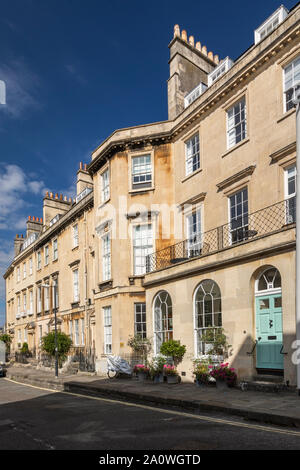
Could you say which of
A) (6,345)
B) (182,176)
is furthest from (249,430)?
(6,345)

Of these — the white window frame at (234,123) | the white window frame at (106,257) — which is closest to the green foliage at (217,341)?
the white window frame at (234,123)

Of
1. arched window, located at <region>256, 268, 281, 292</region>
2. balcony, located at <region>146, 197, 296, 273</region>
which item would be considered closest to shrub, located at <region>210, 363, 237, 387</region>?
arched window, located at <region>256, 268, 281, 292</region>

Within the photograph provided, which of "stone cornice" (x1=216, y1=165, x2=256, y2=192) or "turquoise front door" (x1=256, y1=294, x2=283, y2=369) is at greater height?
"stone cornice" (x1=216, y1=165, x2=256, y2=192)

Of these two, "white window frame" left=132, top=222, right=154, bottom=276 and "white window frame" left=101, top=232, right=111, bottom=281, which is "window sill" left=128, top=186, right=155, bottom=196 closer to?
"white window frame" left=132, top=222, right=154, bottom=276

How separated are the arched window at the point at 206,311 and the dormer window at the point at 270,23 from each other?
948cm

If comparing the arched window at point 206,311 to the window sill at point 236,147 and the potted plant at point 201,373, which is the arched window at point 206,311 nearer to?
the potted plant at point 201,373

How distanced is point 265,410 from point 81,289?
1975 cm

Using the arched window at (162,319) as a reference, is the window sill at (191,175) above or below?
above

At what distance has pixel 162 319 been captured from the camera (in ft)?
60.8

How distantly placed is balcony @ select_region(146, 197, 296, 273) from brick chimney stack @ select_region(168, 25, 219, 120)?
690 centimetres

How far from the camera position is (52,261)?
112 ft

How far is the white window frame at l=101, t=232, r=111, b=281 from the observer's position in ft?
73.6

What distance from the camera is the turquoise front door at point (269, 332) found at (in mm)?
12938

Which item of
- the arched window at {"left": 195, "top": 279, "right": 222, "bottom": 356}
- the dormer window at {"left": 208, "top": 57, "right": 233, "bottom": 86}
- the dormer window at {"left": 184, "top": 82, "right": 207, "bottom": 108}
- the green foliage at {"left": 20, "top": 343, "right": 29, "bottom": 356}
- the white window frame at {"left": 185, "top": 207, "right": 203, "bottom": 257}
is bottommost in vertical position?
the green foliage at {"left": 20, "top": 343, "right": 29, "bottom": 356}
